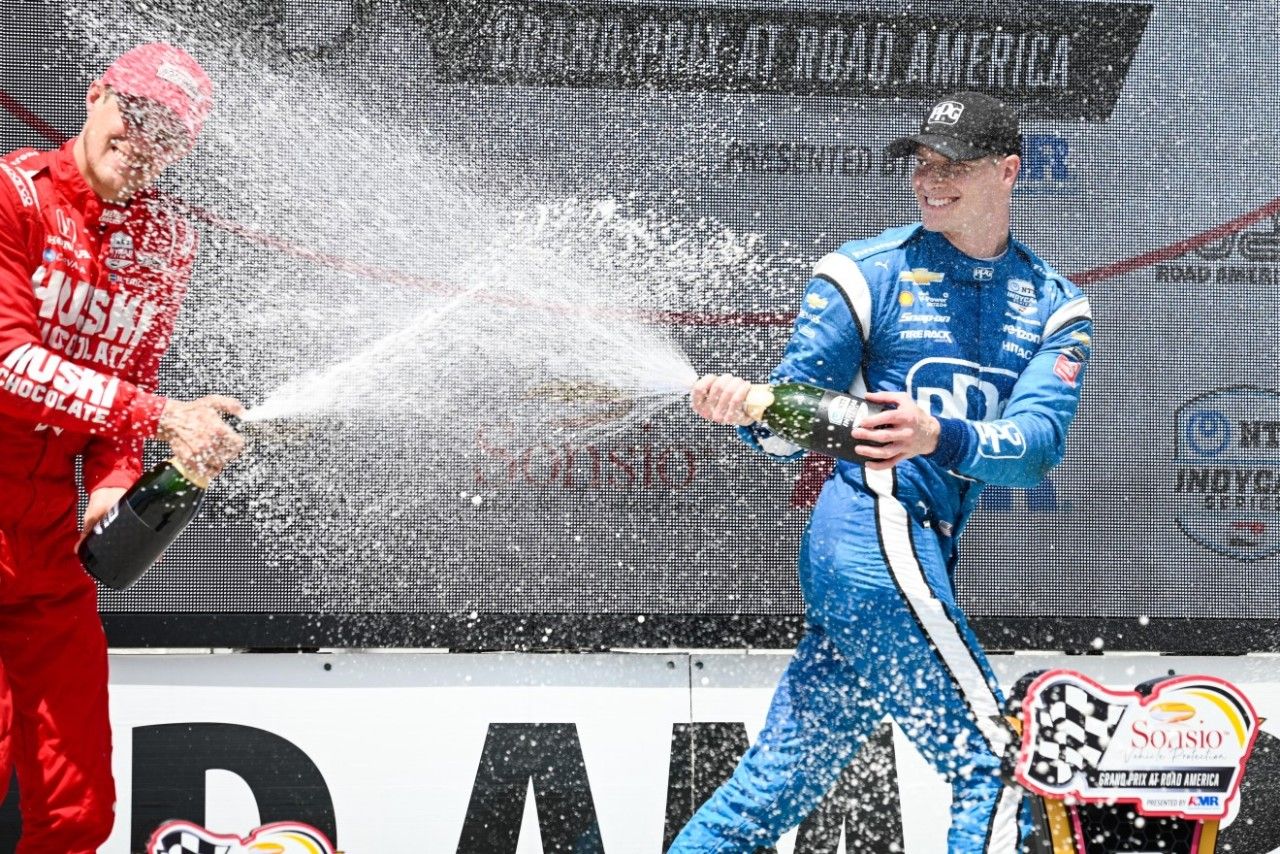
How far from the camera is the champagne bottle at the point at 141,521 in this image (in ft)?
9.92

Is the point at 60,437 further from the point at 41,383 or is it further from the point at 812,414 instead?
the point at 812,414

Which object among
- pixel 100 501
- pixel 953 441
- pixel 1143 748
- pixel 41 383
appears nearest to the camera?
pixel 41 383

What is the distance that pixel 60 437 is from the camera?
10.3 feet

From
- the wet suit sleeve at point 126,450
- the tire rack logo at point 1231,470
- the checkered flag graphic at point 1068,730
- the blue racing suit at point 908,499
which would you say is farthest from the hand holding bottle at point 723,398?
the tire rack logo at point 1231,470

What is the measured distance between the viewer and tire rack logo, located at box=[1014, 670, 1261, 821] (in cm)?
321

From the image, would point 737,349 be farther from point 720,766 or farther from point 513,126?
point 720,766

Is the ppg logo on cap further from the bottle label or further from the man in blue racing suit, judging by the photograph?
the bottle label

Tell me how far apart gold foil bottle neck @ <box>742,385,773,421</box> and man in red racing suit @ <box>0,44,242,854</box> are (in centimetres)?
109

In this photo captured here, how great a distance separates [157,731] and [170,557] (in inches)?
18.1

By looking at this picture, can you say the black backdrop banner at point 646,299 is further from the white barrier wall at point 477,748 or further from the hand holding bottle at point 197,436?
the hand holding bottle at point 197,436

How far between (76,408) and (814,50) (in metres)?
2.09

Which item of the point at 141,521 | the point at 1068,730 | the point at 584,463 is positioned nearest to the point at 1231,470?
the point at 1068,730

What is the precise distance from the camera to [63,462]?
3.16 metres

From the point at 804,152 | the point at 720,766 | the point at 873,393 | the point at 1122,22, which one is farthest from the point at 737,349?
the point at 1122,22
